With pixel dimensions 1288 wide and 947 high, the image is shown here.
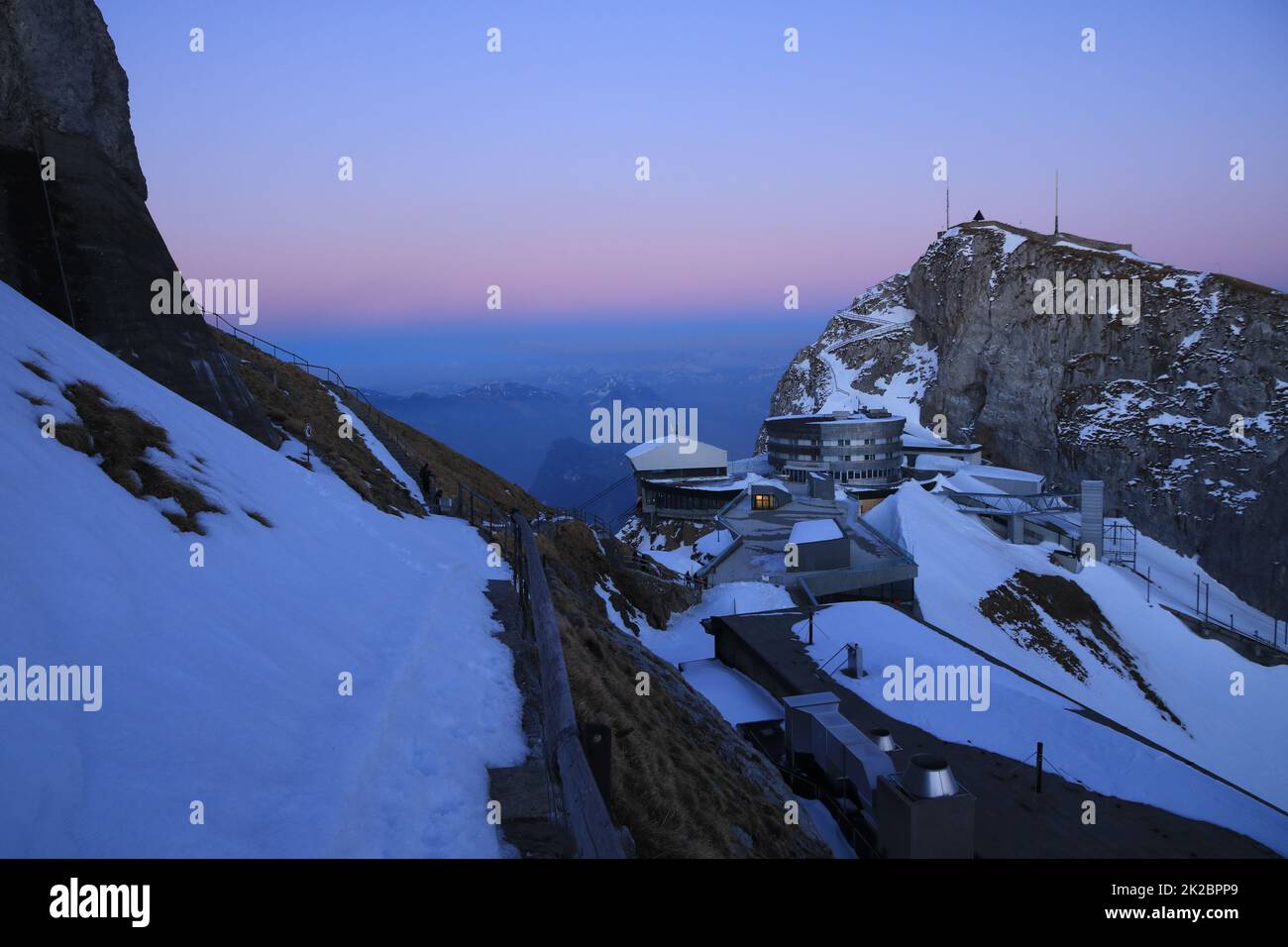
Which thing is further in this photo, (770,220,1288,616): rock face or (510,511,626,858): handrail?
(770,220,1288,616): rock face

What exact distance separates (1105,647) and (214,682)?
50971mm

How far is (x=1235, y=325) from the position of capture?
356ft

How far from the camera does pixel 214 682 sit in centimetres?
646

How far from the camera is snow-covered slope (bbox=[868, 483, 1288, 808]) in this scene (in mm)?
39281

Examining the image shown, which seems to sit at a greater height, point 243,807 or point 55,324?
point 55,324

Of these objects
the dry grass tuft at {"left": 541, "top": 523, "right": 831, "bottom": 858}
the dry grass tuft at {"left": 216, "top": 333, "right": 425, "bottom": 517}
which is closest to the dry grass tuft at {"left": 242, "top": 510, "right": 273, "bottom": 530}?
the dry grass tuft at {"left": 541, "top": 523, "right": 831, "bottom": 858}

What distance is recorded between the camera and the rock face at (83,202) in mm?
16234

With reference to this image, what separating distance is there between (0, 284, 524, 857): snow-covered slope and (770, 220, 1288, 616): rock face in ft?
381

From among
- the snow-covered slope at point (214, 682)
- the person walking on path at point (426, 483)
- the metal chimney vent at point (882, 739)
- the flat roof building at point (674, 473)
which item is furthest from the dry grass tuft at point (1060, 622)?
the flat roof building at point (674, 473)

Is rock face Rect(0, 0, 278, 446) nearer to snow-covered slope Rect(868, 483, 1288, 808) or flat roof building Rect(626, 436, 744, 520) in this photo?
snow-covered slope Rect(868, 483, 1288, 808)
